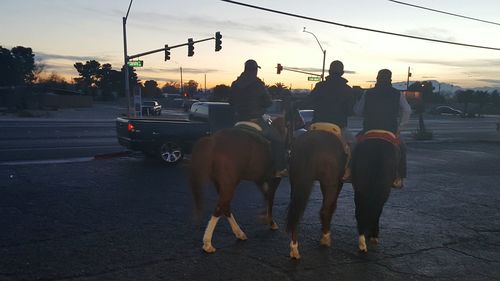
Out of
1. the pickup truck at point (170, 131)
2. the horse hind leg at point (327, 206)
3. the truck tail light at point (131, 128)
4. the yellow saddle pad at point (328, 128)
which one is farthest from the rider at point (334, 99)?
the truck tail light at point (131, 128)

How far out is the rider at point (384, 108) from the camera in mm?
6129

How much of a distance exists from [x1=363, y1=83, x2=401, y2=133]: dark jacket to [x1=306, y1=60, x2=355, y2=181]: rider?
0.90ft

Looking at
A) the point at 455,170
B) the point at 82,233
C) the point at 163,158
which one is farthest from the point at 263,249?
the point at 455,170

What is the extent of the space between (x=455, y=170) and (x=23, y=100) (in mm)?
50912

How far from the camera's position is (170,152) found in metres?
13.5

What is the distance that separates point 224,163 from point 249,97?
1.21 meters

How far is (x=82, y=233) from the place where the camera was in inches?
247

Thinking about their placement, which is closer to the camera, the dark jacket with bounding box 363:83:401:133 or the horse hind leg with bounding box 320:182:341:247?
the horse hind leg with bounding box 320:182:341:247

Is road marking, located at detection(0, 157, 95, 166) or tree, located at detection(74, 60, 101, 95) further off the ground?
tree, located at detection(74, 60, 101, 95)

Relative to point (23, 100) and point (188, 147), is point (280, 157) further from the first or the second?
point (23, 100)

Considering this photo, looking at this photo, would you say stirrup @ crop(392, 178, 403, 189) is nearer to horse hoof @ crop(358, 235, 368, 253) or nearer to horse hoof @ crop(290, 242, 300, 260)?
horse hoof @ crop(358, 235, 368, 253)

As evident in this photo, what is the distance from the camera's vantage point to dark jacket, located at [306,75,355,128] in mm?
6164

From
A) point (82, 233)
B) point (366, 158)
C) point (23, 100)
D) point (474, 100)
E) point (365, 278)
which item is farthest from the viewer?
point (474, 100)

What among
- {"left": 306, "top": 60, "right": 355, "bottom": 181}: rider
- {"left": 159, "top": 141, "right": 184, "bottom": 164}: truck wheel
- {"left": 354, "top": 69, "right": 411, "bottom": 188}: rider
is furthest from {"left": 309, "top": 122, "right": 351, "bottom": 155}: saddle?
{"left": 159, "top": 141, "right": 184, "bottom": 164}: truck wheel
